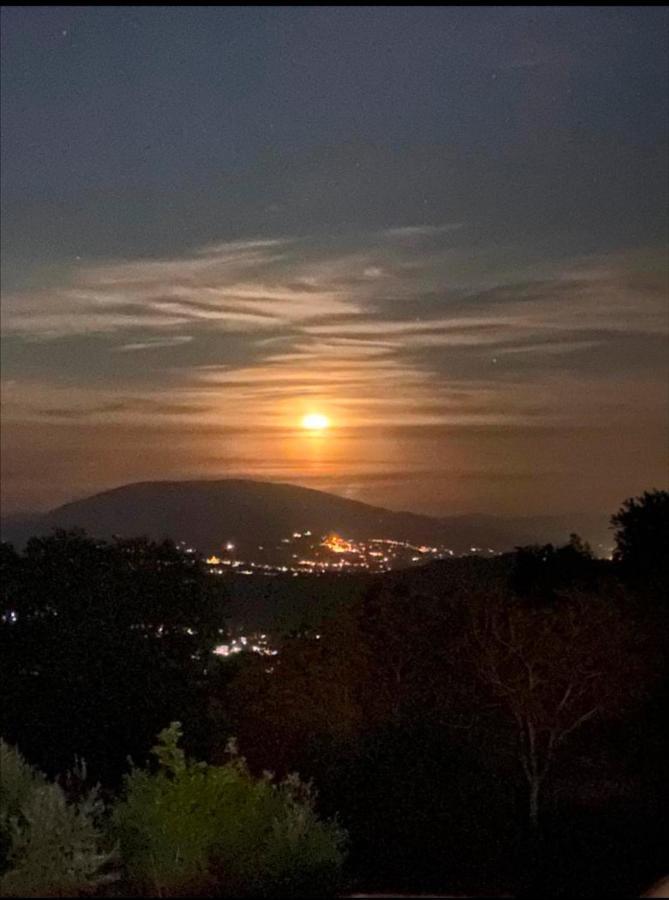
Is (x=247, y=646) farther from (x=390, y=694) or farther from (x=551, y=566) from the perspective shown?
(x=551, y=566)

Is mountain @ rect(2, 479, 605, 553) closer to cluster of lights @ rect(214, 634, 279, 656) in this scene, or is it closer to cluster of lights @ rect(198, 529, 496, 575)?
cluster of lights @ rect(198, 529, 496, 575)

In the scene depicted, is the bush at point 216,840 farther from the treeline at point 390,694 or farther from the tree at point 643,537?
the tree at point 643,537

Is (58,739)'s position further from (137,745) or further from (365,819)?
(365,819)

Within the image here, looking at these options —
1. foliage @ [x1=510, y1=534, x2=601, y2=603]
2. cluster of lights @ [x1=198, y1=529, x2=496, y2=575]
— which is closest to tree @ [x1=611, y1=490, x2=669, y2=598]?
foliage @ [x1=510, y1=534, x2=601, y2=603]

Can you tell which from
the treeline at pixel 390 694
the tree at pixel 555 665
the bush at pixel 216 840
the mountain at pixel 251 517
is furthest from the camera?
the mountain at pixel 251 517

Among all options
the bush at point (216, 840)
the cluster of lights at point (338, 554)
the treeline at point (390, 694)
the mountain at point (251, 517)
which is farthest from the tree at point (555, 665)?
the mountain at point (251, 517)

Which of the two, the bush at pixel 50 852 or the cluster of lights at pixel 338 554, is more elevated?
the cluster of lights at pixel 338 554

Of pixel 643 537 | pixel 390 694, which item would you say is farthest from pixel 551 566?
pixel 390 694
